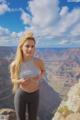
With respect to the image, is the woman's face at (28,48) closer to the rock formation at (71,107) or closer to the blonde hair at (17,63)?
the blonde hair at (17,63)

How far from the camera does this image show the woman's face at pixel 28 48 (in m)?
5.84

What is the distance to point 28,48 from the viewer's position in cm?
586

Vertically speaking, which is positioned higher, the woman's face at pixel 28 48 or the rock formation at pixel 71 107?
the woman's face at pixel 28 48

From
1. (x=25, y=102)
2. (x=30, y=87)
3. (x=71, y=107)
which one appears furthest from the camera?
(x=71, y=107)

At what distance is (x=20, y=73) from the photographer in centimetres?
587

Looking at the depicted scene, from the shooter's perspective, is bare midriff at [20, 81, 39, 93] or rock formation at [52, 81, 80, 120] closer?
bare midriff at [20, 81, 39, 93]

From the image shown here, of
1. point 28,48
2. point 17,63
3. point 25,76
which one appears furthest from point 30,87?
point 28,48

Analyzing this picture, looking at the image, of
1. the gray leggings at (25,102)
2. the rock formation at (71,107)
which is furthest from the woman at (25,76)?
the rock formation at (71,107)

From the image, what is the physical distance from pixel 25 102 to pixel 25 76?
1.51ft

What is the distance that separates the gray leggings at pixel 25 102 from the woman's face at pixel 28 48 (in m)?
0.62

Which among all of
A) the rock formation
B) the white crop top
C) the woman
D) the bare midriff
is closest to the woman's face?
the woman

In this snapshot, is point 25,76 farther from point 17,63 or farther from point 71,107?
point 71,107

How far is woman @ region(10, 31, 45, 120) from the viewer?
580 cm

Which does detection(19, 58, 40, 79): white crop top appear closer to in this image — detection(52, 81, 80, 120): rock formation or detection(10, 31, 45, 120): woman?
detection(10, 31, 45, 120): woman
